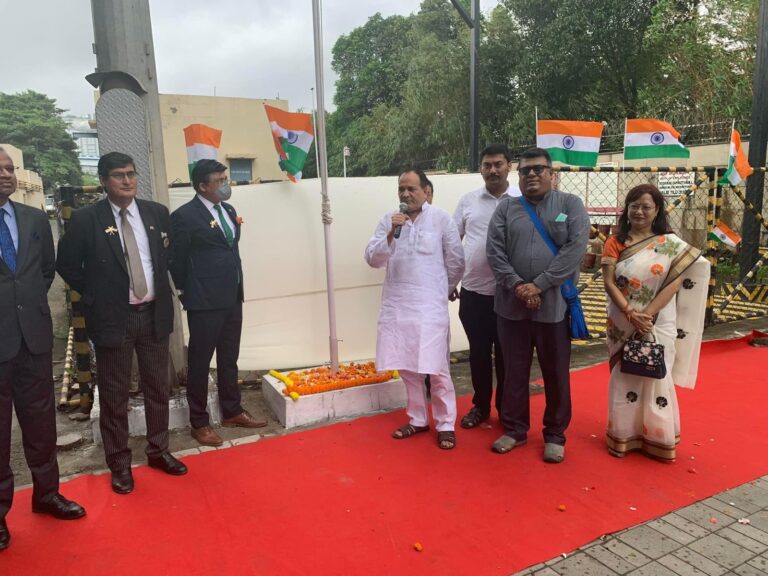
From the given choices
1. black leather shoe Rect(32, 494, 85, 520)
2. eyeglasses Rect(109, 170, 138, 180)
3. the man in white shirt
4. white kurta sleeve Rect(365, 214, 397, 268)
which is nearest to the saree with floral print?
the man in white shirt

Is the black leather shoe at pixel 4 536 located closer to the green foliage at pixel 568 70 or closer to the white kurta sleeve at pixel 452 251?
the white kurta sleeve at pixel 452 251

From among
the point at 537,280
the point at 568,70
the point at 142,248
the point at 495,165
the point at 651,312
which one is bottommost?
the point at 651,312

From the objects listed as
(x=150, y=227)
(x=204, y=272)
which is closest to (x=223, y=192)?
(x=204, y=272)

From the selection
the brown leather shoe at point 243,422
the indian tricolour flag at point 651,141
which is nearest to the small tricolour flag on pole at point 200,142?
the brown leather shoe at point 243,422

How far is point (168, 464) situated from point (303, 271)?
222 centimetres

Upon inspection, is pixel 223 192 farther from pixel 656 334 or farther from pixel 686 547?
pixel 686 547

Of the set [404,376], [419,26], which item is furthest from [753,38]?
[419,26]

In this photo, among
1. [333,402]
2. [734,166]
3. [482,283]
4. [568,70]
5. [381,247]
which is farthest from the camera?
[568,70]

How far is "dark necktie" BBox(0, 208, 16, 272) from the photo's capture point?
2.54 m

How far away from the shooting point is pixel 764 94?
7.57m

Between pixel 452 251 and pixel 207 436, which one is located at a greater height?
pixel 452 251

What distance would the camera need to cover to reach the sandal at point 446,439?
359 centimetres

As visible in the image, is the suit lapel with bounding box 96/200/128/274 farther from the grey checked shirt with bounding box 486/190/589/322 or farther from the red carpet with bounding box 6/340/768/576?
the grey checked shirt with bounding box 486/190/589/322

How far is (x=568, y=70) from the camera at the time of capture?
1759 cm
